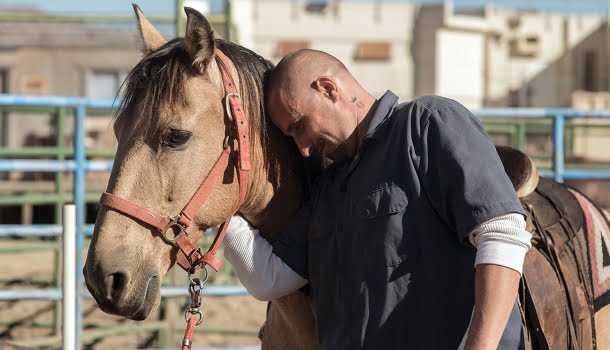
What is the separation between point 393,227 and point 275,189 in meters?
0.45

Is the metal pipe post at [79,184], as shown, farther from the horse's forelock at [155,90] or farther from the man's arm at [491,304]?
the man's arm at [491,304]

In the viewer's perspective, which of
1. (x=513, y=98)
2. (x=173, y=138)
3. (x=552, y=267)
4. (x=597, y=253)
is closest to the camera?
(x=173, y=138)

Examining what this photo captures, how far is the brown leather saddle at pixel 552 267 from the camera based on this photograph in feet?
7.25

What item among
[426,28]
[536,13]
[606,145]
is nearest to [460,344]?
[606,145]

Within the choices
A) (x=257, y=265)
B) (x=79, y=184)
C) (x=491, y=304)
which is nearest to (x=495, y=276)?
(x=491, y=304)

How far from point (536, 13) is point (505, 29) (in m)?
1.62

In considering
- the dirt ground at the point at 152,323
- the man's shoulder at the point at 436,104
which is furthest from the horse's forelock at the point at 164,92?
the dirt ground at the point at 152,323

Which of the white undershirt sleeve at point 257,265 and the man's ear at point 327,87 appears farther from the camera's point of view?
the white undershirt sleeve at point 257,265

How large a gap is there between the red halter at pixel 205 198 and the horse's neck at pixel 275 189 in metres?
0.10

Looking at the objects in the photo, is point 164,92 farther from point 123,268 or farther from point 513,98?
point 513,98

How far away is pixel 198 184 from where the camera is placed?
6.52 ft

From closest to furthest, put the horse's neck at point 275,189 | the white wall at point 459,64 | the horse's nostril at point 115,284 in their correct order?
the horse's nostril at point 115,284 → the horse's neck at point 275,189 → the white wall at point 459,64

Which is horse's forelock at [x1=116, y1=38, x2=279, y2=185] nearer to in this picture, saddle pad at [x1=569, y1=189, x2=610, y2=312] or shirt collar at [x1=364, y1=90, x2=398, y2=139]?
shirt collar at [x1=364, y1=90, x2=398, y2=139]

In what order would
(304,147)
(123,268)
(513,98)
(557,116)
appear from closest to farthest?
(123,268) < (304,147) < (557,116) < (513,98)
